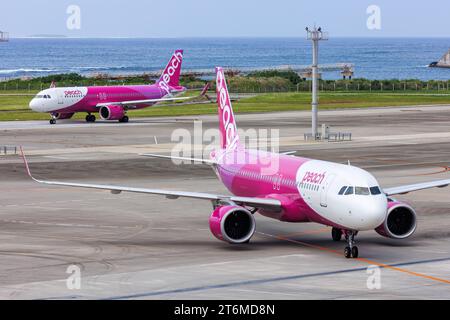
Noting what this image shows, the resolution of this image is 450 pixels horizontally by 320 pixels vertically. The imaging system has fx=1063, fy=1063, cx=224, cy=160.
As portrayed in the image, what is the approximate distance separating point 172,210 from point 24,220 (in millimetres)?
8012

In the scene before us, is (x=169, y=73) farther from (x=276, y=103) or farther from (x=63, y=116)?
(x=276, y=103)

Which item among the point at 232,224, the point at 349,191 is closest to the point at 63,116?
the point at 232,224

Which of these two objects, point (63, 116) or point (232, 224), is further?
point (63, 116)

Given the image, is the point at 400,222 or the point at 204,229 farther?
the point at 204,229

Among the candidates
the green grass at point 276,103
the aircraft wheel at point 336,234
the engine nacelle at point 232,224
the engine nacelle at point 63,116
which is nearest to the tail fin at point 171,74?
the green grass at point 276,103

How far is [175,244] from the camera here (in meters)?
44.9

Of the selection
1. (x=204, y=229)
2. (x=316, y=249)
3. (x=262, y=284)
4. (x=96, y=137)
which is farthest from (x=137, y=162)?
(x=262, y=284)

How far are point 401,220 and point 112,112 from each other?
80.3m

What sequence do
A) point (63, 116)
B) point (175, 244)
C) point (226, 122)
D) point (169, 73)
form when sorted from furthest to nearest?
point (169, 73), point (63, 116), point (226, 122), point (175, 244)

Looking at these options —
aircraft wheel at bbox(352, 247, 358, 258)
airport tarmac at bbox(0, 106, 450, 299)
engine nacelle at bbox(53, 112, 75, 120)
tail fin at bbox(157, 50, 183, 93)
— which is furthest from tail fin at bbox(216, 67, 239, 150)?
tail fin at bbox(157, 50, 183, 93)
